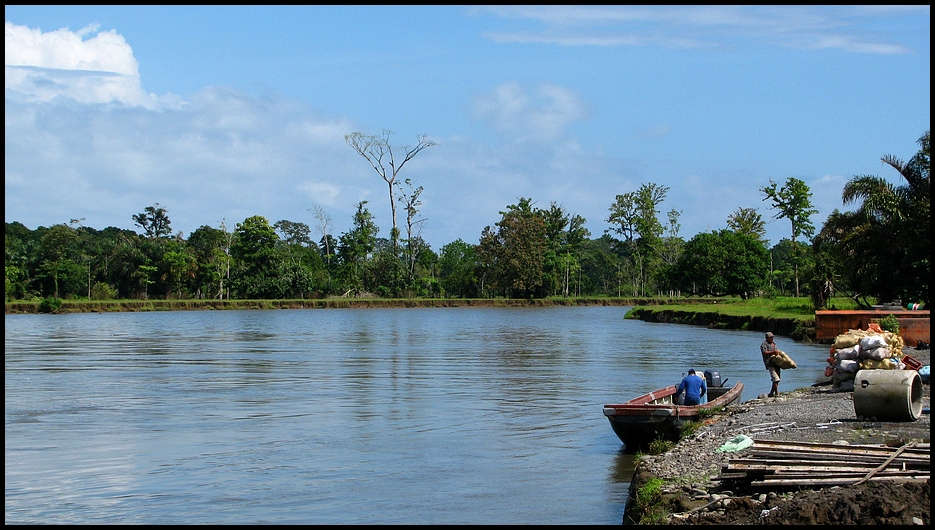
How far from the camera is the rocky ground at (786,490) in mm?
8266

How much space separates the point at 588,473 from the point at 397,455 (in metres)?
3.57

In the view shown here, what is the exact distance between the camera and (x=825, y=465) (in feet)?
31.2

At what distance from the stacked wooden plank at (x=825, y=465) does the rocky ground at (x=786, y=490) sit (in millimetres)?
132

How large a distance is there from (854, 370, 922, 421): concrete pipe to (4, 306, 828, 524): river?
143 inches

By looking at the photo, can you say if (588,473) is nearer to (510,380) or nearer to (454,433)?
(454,433)

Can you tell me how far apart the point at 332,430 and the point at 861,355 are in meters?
10.4

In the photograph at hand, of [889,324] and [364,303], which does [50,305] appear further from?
[889,324]

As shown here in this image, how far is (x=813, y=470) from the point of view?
31.0ft

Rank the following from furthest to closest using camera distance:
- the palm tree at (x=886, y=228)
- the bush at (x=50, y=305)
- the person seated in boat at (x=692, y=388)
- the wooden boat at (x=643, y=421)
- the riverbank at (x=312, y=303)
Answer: the riverbank at (x=312, y=303)
the bush at (x=50, y=305)
the palm tree at (x=886, y=228)
the person seated in boat at (x=692, y=388)
the wooden boat at (x=643, y=421)

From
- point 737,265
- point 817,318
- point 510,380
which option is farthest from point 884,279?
point 737,265

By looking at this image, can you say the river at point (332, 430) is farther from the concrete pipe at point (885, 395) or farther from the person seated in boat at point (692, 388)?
the concrete pipe at point (885, 395)

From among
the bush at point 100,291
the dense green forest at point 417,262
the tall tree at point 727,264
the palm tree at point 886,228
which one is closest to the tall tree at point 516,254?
the dense green forest at point 417,262

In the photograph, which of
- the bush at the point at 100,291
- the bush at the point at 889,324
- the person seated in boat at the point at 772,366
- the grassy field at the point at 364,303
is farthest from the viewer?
the bush at the point at 100,291

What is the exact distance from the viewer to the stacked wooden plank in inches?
360
